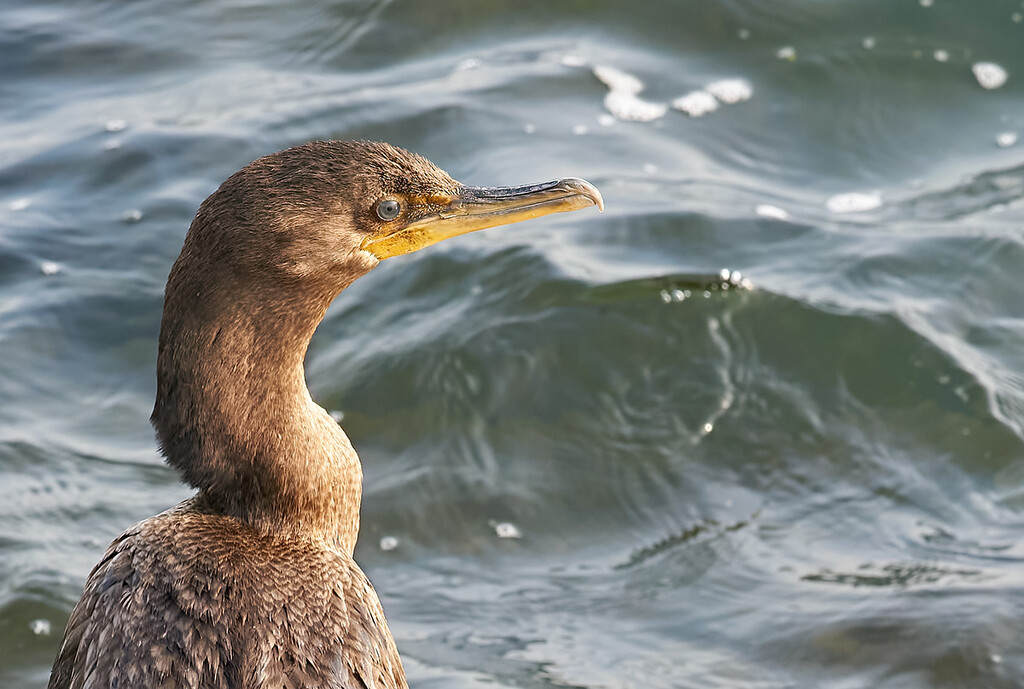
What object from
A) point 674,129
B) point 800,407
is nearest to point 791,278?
point 800,407

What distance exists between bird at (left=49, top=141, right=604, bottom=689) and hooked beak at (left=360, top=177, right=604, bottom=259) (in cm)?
1

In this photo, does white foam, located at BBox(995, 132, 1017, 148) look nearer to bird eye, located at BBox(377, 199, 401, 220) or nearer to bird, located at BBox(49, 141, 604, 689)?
bird, located at BBox(49, 141, 604, 689)

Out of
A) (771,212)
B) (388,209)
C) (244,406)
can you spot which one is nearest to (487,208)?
(388,209)

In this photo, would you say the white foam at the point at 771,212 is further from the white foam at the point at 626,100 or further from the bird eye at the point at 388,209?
the bird eye at the point at 388,209

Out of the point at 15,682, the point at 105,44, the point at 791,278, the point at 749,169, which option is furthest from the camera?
the point at 105,44

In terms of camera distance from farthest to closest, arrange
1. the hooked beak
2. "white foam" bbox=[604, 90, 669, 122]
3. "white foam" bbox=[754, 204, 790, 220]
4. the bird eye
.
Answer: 1. "white foam" bbox=[604, 90, 669, 122]
2. "white foam" bbox=[754, 204, 790, 220]
3. the hooked beak
4. the bird eye

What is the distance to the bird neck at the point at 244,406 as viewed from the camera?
2.74 m

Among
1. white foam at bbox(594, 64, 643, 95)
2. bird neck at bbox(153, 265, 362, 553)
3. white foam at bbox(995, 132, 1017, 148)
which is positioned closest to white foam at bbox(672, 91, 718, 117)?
white foam at bbox(594, 64, 643, 95)

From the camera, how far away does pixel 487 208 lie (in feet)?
10.0

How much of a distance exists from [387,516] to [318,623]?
1.99 metres

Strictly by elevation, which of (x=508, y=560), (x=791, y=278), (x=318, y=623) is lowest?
(x=508, y=560)

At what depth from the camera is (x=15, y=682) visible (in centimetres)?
394

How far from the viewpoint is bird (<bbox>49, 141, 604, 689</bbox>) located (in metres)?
2.59

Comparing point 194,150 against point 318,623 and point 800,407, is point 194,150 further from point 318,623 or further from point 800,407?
point 318,623
